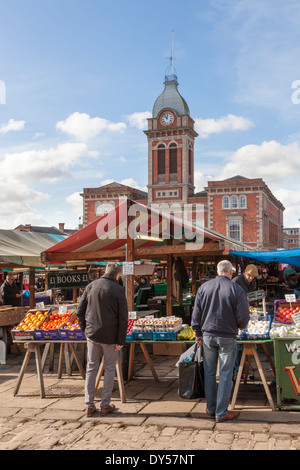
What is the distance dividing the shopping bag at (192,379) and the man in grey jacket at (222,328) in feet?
1.15

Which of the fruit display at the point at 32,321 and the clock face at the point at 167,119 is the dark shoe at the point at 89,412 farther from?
the clock face at the point at 167,119

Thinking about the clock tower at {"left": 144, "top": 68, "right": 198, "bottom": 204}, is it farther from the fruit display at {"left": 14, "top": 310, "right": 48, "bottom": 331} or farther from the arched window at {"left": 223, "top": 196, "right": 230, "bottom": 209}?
the fruit display at {"left": 14, "top": 310, "right": 48, "bottom": 331}

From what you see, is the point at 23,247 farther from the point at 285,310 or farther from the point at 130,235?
the point at 285,310

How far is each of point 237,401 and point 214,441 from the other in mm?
1356

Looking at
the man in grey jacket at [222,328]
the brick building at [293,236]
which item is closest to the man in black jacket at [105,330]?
the man in grey jacket at [222,328]

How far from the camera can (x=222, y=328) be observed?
4777mm

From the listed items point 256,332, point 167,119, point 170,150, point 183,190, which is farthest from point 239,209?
point 256,332

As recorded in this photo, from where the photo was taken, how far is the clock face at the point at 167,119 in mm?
57250

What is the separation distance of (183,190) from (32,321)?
50422 mm

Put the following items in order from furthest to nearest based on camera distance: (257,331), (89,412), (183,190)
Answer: (183,190) < (257,331) < (89,412)

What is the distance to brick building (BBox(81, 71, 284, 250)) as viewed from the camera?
173ft

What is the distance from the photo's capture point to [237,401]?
5.52 meters

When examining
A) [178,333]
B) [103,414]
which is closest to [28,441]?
[103,414]
